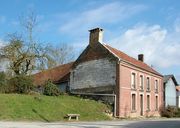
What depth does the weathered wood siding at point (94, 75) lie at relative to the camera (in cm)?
4134

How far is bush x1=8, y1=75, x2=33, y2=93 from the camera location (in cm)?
3488

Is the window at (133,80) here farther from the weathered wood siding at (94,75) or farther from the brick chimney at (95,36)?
the brick chimney at (95,36)

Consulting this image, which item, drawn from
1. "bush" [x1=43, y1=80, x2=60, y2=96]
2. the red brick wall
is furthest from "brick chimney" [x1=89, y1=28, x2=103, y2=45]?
"bush" [x1=43, y1=80, x2=60, y2=96]

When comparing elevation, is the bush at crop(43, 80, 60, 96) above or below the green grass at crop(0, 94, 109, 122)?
above

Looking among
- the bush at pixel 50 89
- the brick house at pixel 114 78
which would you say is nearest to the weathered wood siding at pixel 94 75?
the brick house at pixel 114 78

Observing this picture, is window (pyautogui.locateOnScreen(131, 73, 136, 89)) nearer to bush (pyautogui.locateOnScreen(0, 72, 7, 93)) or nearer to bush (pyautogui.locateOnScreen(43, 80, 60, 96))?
bush (pyautogui.locateOnScreen(43, 80, 60, 96))

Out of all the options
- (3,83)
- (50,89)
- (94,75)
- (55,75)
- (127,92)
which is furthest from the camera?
(55,75)

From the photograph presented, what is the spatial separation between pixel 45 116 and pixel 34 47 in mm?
19672

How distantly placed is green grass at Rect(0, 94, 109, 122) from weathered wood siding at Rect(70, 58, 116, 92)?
18.9 feet

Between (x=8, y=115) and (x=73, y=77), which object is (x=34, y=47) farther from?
(x=8, y=115)

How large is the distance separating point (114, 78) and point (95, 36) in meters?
6.37

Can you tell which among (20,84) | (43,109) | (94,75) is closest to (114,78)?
(94,75)

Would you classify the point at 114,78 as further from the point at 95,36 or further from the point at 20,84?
the point at 20,84

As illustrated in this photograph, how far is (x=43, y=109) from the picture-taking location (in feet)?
98.1
